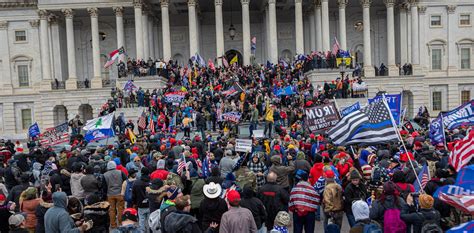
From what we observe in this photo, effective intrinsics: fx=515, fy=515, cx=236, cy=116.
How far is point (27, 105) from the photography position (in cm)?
5125

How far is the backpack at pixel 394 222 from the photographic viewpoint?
845cm

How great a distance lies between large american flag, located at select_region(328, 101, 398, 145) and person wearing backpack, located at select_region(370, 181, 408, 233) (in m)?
3.22

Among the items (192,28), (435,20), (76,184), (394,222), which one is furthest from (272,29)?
(394,222)

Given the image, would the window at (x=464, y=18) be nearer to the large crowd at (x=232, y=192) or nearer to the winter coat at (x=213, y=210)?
the large crowd at (x=232, y=192)

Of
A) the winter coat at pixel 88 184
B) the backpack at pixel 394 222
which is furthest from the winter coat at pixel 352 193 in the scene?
the winter coat at pixel 88 184

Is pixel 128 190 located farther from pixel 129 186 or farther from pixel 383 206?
pixel 383 206

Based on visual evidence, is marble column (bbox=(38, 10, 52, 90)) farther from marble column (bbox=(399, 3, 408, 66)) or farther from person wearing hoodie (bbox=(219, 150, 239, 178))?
person wearing hoodie (bbox=(219, 150, 239, 178))

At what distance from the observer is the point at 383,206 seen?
869cm

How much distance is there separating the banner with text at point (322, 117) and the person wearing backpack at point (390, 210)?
9301mm

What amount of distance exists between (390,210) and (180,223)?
Result: 3468 millimetres

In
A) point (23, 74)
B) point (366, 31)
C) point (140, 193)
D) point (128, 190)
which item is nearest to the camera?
point (140, 193)

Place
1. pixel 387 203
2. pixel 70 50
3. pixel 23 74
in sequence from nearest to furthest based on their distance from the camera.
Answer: pixel 387 203 < pixel 70 50 < pixel 23 74

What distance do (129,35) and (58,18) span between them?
22.5 ft

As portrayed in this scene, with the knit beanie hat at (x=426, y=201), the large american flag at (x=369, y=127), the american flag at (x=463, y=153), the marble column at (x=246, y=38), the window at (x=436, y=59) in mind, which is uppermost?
the marble column at (x=246, y=38)
